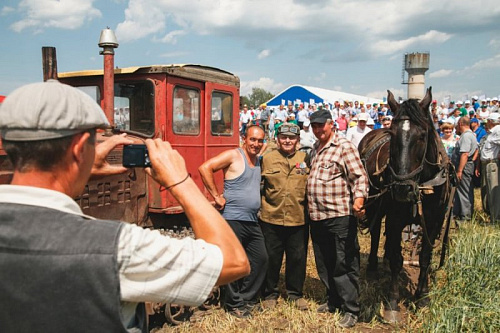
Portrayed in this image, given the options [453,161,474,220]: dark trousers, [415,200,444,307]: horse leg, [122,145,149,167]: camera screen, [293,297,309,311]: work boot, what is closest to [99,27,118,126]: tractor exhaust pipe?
[293,297,309,311]: work boot

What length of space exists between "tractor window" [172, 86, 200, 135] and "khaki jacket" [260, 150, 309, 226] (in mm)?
1502

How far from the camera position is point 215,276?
114 cm

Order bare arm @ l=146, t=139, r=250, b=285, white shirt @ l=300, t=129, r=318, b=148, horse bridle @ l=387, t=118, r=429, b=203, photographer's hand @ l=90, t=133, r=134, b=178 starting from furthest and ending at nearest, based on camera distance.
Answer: white shirt @ l=300, t=129, r=318, b=148 < horse bridle @ l=387, t=118, r=429, b=203 < photographer's hand @ l=90, t=133, r=134, b=178 < bare arm @ l=146, t=139, r=250, b=285

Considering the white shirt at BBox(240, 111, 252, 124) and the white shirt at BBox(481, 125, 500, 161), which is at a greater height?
the white shirt at BBox(240, 111, 252, 124)

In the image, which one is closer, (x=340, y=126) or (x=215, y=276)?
(x=215, y=276)

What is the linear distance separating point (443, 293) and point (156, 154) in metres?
3.79

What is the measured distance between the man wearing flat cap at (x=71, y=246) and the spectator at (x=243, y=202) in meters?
2.95

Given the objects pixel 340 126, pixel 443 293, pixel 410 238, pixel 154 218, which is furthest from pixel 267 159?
pixel 340 126

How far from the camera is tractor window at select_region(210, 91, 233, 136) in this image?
591cm

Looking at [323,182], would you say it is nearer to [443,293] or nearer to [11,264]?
[443,293]

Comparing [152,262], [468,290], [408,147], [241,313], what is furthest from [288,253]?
[152,262]

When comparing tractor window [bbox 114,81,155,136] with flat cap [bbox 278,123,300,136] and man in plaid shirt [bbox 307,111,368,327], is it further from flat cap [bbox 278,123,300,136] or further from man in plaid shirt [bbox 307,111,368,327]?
man in plaid shirt [bbox 307,111,368,327]

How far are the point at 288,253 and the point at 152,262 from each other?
3.53 metres

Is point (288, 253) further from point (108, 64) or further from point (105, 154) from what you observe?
point (105, 154)
